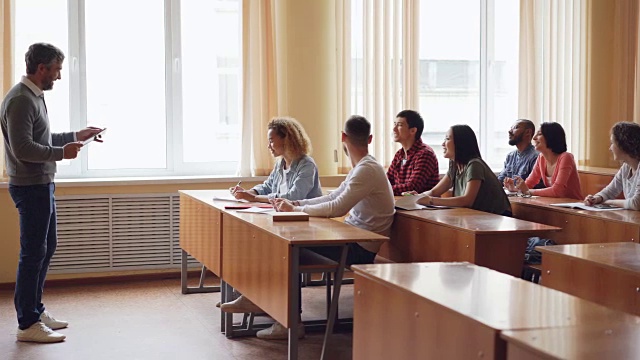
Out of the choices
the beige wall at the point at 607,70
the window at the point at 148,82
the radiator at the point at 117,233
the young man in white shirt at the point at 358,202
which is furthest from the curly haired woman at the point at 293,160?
the beige wall at the point at 607,70

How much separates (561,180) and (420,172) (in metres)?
0.97

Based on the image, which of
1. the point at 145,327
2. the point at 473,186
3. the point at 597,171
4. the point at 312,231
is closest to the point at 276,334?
the point at 145,327

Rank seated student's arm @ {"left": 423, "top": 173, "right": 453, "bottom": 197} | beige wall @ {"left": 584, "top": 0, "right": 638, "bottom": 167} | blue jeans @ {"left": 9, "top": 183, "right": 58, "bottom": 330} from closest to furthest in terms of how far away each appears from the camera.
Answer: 1. blue jeans @ {"left": 9, "top": 183, "right": 58, "bottom": 330}
2. seated student's arm @ {"left": 423, "top": 173, "right": 453, "bottom": 197}
3. beige wall @ {"left": 584, "top": 0, "right": 638, "bottom": 167}

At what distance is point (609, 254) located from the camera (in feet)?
10.7

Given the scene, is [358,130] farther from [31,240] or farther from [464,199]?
[31,240]

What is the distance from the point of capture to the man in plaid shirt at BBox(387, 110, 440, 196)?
5.91m

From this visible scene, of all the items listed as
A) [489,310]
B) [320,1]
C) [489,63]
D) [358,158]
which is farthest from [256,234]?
[489,63]

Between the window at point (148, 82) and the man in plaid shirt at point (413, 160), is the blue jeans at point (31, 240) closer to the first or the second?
the window at point (148, 82)

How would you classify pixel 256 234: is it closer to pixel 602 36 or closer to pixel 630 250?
pixel 630 250

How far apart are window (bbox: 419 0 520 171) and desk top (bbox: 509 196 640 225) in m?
1.88

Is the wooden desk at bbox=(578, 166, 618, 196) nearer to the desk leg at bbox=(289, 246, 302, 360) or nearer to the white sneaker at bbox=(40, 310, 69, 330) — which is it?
the desk leg at bbox=(289, 246, 302, 360)

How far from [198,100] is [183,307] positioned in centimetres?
189

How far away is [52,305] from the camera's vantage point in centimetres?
560

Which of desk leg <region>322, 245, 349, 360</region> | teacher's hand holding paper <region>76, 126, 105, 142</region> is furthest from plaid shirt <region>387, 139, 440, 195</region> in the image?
teacher's hand holding paper <region>76, 126, 105, 142</region>
